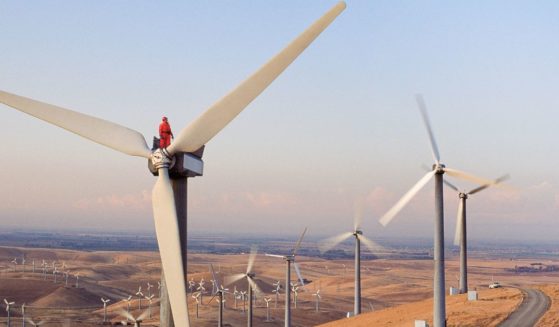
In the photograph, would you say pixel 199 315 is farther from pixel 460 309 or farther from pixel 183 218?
pixel 183 218

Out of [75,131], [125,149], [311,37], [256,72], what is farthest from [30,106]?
[311,37]

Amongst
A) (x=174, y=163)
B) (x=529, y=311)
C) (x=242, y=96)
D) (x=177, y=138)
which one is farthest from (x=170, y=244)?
(x=529, y=311)

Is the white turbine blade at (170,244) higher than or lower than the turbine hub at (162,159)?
lower

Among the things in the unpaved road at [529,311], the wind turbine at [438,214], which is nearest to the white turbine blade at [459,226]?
the unpaved road at [529,311]

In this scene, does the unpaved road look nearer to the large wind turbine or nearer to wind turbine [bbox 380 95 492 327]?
wind turbine [bbox 380 95 492 327]

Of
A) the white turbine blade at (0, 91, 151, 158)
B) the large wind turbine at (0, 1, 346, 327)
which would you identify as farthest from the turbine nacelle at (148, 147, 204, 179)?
the white turbine blade at (0, 91, 151, 158)

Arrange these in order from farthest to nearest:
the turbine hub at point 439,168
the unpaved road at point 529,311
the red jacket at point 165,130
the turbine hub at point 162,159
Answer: the unpaved road at point 529,311, the turbine hub at point 439,168, the red jacket at point 165,130, the turbine hub at point 162,159

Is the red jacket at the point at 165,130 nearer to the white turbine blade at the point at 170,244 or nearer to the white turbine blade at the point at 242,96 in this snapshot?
the white turbine blade at the point at 242,96
